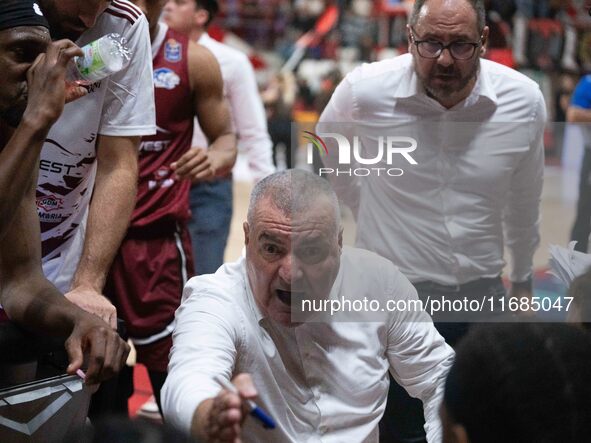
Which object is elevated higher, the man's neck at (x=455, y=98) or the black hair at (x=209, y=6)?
the man's neck at (x=455, y=98)

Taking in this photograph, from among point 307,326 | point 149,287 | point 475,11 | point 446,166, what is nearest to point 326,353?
point 307,326

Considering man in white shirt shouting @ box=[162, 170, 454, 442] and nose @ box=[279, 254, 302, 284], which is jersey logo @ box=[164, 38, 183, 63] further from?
nose @ box=[279, 254, 302, 284]

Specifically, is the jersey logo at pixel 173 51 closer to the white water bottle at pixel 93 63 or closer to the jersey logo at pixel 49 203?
the jersey logo at pixel 49 203

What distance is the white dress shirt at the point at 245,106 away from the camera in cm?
565

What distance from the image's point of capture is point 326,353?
2.59 meters

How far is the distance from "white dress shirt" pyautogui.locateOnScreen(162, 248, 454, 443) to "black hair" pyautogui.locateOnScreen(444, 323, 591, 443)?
0.79 m

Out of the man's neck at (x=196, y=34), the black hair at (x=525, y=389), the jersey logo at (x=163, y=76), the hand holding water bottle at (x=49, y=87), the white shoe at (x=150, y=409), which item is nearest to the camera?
the black hair at (x=525, y=389)

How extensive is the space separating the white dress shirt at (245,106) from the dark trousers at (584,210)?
2.67m

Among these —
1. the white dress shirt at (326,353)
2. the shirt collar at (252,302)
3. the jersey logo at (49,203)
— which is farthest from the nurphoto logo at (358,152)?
the jersey logo at (49,203)

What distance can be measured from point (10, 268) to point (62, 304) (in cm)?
21

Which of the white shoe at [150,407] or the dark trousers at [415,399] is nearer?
the dark trousers at [415,399]

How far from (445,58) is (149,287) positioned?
1.58 metres

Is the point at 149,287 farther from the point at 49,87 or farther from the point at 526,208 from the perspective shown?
the point at 49,87

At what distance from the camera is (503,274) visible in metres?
2.97
